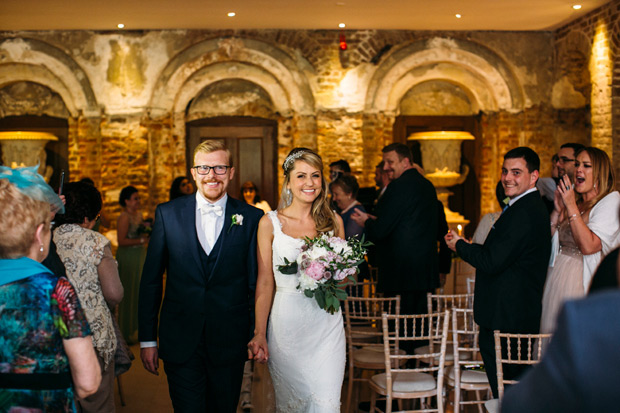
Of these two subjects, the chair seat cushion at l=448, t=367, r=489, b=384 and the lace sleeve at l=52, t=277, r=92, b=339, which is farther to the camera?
the chair seat cushion at l=448, t=367, r=489, b=384

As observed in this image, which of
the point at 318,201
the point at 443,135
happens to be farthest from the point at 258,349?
the point at 443,135

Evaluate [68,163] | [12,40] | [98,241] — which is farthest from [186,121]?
[98,241]

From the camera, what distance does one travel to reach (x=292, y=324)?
3.50m

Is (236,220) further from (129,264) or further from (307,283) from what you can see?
(129,264)

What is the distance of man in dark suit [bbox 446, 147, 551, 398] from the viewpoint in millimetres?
3703

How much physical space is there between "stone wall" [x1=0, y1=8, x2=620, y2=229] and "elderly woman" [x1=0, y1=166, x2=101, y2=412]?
8.37 meters

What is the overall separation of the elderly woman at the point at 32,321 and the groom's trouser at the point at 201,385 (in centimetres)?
115

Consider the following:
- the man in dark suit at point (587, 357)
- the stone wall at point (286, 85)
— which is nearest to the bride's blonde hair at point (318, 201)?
the man in dark suit at point (587, 357)

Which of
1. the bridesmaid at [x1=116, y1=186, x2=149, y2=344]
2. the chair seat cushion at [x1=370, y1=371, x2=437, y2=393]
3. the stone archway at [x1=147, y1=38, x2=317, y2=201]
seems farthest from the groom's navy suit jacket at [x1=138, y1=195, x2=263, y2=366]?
the stone archway at [x1=147, y1=38, x2=317, y2=201]

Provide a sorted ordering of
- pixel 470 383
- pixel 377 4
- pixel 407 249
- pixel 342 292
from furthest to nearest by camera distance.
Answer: pixel 377 4 < pixel 407 249 < pixel 470 383 < pixel 342 292

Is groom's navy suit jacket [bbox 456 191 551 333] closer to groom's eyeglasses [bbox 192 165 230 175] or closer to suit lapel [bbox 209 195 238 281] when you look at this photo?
suit lapel [bbox 209 195 238 281]

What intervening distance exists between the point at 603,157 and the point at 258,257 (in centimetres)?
234

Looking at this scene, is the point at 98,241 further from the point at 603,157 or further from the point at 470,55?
the point at 470,55

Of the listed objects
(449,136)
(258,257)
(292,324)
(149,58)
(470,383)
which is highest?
(149,58)
